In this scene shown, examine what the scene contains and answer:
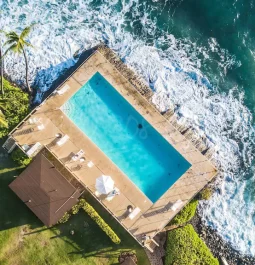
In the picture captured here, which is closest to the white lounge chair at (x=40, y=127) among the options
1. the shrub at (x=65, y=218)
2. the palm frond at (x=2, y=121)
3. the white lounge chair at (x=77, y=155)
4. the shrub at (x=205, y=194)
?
the palm frond at (x=2, y=121)

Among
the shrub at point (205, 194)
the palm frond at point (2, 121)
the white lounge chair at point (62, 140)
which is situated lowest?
the shrub at point (205, 194)

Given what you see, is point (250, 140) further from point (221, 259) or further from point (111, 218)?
point (111, 218)

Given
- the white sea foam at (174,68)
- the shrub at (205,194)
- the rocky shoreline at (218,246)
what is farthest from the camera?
the white sea foam at (174,68)

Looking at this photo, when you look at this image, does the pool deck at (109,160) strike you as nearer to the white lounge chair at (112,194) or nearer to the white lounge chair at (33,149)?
the white lounge chair at (112,194)

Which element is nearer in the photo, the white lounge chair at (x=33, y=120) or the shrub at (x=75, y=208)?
the shrub at (x=75, y=208)

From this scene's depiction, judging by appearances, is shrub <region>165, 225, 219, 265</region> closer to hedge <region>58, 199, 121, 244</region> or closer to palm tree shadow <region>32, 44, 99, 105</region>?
hedge <region>58, 199, 121, 244</region>

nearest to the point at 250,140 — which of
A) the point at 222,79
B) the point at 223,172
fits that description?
the point at 223,172
